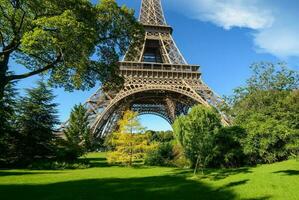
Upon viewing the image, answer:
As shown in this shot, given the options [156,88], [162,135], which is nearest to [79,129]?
[156,88]

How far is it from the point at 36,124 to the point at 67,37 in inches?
741

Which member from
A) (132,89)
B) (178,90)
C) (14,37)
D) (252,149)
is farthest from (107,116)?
(14,37)

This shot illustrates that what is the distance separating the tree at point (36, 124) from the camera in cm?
2844

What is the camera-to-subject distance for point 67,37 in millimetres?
12227

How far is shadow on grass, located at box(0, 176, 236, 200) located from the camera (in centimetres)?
1198

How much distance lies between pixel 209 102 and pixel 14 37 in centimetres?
3173

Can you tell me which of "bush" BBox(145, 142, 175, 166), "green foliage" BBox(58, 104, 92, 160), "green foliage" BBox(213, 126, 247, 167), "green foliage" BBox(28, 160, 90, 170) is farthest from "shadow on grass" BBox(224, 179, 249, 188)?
"green foliage" BBox(58, 104, 92, 160)

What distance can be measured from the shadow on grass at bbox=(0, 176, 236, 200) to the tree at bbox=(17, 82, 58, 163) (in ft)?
46.9

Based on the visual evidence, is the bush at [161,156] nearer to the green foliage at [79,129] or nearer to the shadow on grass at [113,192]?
the green foliage at [79,129]

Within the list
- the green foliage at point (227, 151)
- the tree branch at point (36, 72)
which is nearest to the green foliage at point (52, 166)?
the green foliage at point (227, 151)

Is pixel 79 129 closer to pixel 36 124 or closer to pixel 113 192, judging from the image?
pixel 36 124

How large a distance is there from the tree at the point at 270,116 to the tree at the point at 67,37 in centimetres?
756

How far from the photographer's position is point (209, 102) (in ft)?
138

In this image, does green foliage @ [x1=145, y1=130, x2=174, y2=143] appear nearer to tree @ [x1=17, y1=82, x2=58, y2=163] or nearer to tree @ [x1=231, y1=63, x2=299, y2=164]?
tree @ [x1=17, y1=82, x2=58, y2=163]
